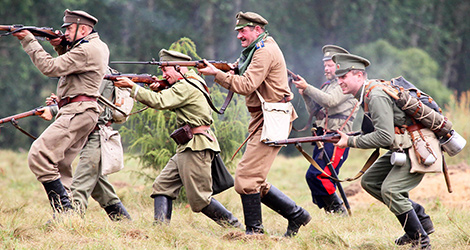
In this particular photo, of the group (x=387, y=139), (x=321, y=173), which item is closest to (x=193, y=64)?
(x=387, y=139)

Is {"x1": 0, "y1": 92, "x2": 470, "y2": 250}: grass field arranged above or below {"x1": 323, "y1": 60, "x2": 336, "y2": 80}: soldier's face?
below

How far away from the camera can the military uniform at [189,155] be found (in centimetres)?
616

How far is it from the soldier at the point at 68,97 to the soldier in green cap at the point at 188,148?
0.36 meters

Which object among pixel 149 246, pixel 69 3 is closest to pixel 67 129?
pixel 149 246

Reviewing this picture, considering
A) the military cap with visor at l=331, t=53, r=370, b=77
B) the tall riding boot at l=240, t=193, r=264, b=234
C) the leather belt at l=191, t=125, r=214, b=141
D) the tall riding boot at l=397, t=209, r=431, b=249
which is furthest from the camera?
the leather belt at l=191, t=125, r=214, b=141

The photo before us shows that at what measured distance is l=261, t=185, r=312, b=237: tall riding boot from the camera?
6219 mm

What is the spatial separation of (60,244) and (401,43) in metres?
24.5

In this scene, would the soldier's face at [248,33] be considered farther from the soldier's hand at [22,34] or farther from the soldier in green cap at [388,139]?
the soldier's hand at [22,34]

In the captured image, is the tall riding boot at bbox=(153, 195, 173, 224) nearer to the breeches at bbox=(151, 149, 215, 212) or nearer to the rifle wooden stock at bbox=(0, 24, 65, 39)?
the breeches at bbox=(151, 149, 215, 212)

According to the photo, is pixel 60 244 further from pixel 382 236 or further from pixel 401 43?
pixel 401 43

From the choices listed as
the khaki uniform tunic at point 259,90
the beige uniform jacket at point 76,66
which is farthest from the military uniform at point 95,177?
the khaki uniform tunic at point 259,90

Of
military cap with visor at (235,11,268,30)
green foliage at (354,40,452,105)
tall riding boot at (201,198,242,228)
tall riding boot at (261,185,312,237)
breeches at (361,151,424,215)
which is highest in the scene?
military cap with visor at (235,11,268,30)

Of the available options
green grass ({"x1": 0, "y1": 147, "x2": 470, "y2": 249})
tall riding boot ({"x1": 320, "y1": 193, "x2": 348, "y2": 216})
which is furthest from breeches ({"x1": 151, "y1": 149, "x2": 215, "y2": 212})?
tall riding boot ({"x1": 320, "y1": 193, "x2": 348, "y2": 216})

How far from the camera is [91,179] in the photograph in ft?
21.9
